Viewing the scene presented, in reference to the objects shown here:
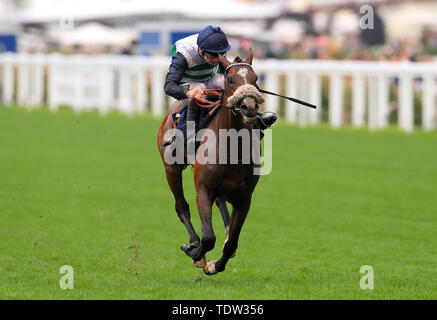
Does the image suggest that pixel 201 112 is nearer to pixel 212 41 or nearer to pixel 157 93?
pixel 212 41

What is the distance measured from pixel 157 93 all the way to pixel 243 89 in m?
16.3

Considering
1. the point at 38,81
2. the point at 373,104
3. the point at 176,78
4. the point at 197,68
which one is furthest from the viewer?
the point at 38,81

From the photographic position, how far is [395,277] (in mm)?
7145

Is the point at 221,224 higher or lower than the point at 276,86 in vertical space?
lower

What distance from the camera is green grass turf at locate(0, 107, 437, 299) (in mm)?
6809

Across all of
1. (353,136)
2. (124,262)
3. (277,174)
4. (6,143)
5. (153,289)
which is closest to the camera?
(153,289)

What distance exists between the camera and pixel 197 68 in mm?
7383

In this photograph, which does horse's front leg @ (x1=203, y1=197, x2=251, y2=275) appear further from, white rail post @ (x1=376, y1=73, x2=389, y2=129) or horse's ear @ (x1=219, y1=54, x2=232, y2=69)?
white rail post @ (x1=376, y1=73, x2=389, y2=129)

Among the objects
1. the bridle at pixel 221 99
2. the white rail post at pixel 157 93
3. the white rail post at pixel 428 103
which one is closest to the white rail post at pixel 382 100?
the white rail post at pixel 428 103

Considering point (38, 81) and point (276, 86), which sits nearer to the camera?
point (276, 86)

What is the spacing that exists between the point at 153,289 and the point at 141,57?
56.4 feet

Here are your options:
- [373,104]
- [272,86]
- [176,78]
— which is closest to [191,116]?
[176,78]
